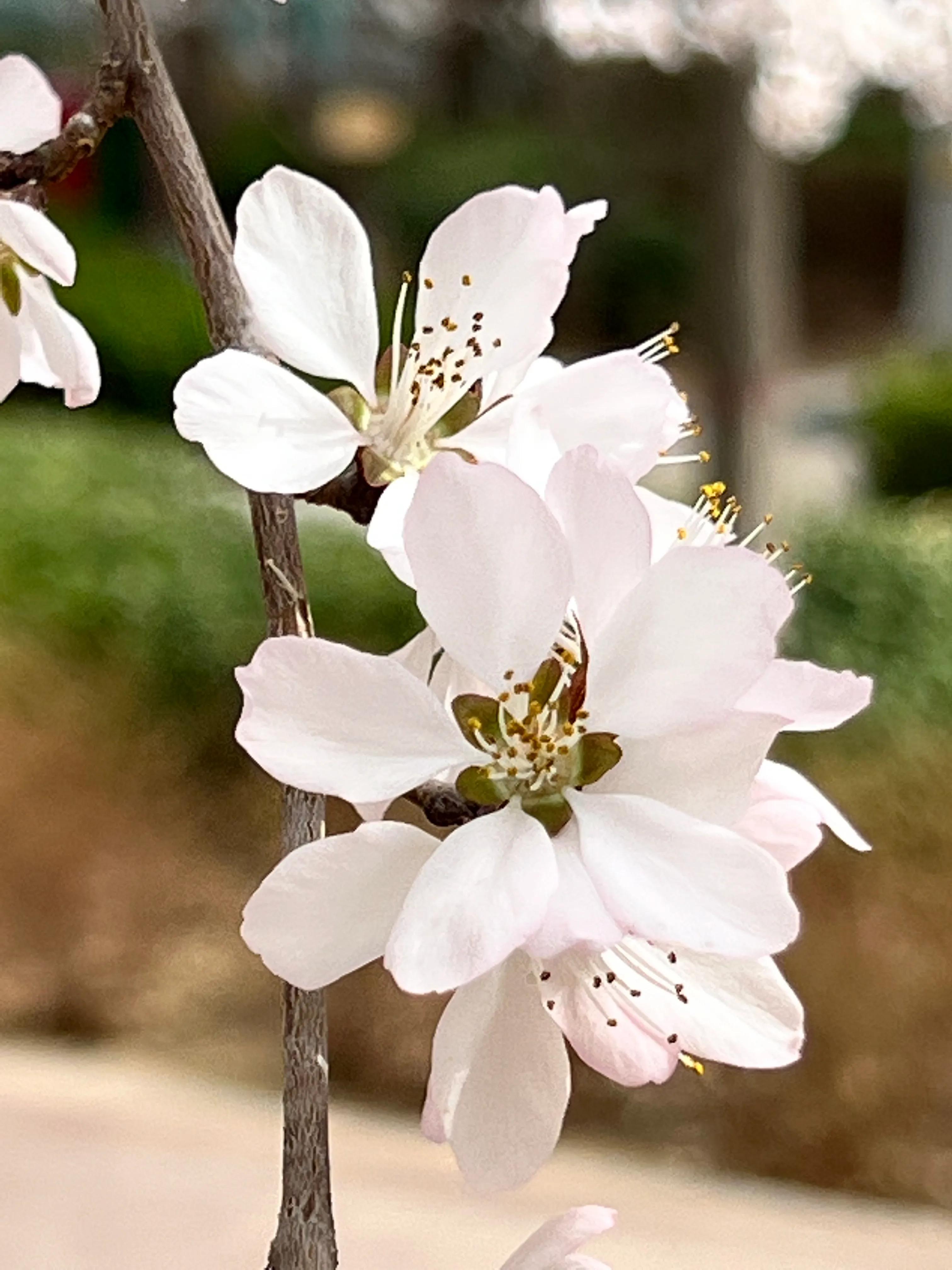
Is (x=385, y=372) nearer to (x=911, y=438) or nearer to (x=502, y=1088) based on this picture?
(x=502, y=1088)

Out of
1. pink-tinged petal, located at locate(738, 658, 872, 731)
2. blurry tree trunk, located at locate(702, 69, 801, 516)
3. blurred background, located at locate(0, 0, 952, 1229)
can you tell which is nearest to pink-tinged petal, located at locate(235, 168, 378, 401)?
pink-tinged petal, located at locate(738, 658, 872, 731)

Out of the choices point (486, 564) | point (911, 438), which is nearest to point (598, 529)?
point (486, 564)

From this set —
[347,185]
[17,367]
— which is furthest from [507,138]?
[17,367]

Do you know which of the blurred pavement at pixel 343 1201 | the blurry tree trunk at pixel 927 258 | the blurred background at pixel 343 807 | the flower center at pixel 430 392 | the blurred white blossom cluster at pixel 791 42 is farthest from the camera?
the blurry tree trunk at pixel 927 258

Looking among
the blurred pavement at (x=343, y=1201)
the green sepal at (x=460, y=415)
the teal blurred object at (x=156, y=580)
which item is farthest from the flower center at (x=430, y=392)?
the teal blurred object at (x=156, y=580)

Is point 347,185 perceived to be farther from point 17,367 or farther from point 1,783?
point 17,367

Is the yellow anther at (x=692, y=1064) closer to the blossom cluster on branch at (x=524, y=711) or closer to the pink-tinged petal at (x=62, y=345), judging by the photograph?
the blossom cluster on branch at (x=524, y=711)
